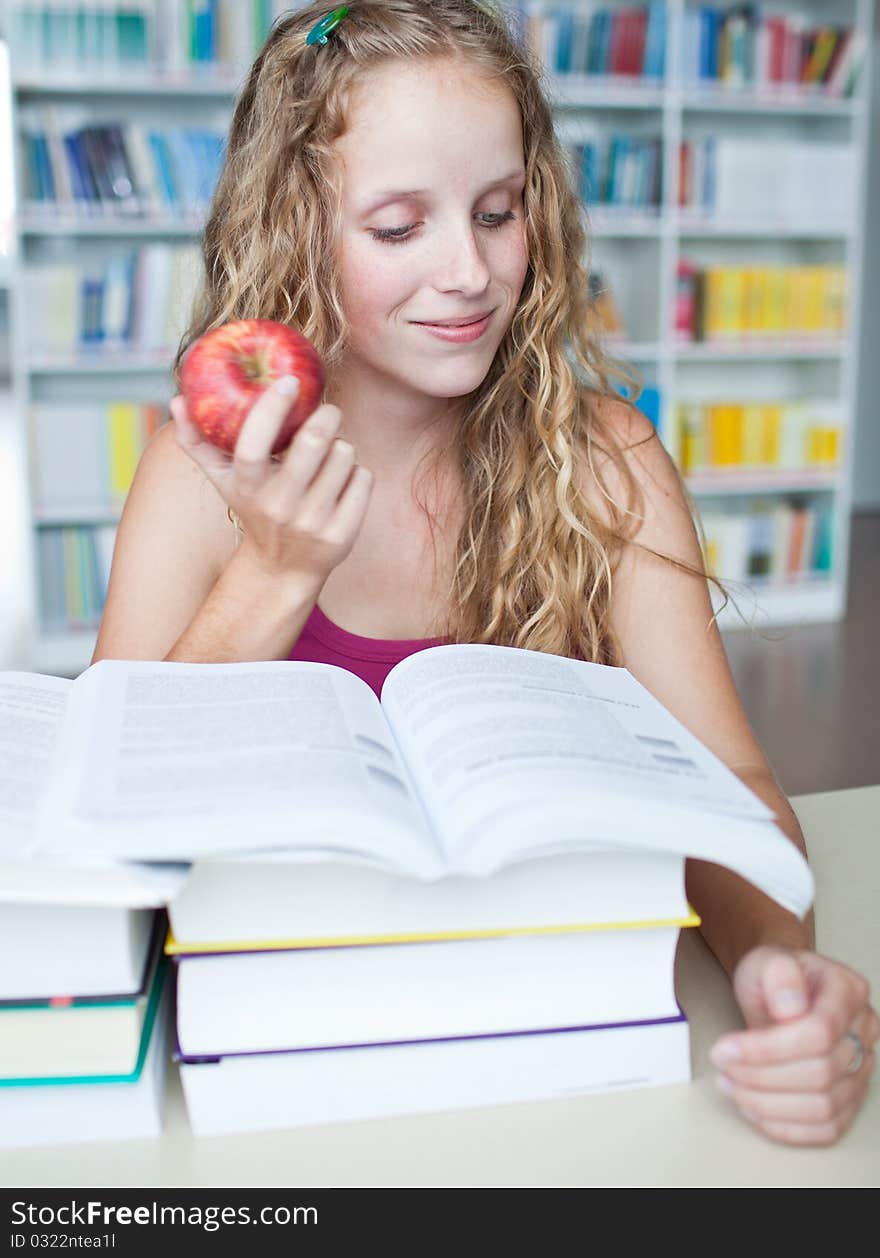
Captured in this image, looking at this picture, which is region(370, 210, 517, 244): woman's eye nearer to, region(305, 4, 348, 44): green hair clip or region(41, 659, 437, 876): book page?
region(305, 4, 348, 44): green hair clip

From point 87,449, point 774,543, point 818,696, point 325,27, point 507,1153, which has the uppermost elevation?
point 325,27

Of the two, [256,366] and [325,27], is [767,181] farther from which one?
[256,366]

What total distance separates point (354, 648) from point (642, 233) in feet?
10.4

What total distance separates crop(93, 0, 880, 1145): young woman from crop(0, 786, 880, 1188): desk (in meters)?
0.23

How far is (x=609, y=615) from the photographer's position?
114 cm

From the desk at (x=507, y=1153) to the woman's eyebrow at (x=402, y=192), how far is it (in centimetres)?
71

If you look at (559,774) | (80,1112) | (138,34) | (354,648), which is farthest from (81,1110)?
(138,34)

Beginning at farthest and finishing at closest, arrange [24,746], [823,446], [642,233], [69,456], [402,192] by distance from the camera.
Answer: [823,446] → [642,233] → [69,456] → [402,192] → [24,746]

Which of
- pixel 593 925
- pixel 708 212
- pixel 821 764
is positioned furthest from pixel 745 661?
pixel 593 925

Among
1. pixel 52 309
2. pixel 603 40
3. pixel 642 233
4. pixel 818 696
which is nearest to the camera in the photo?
pixel 818 696

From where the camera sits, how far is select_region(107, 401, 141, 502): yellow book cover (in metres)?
3.70

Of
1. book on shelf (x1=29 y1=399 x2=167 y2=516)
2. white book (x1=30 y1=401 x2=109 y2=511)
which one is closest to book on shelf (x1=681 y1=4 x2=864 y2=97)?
book on shelf (x1=29 y1=399 x2=167 y2=516)

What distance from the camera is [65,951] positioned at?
54 centimetres

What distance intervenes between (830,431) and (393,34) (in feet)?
11.9
